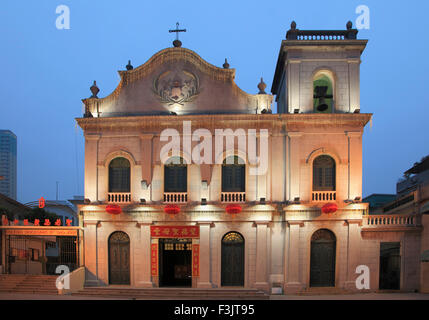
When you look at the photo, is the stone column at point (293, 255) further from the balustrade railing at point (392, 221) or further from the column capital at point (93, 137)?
the column capital at point (93, 137)

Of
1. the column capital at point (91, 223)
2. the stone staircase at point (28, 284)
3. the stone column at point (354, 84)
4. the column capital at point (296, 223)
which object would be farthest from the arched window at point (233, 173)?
the stone staircase at point (28, 284)

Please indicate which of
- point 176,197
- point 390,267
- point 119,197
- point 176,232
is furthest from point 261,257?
point 119,197

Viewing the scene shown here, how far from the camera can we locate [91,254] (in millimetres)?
21328

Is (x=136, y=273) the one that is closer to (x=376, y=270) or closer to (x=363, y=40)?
(x=376, y=270)

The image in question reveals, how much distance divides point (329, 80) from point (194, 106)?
759cm

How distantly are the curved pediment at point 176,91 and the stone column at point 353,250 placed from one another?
7.82 meters

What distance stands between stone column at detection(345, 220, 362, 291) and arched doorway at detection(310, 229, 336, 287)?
0.77 metres

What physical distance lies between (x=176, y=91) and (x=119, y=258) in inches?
372

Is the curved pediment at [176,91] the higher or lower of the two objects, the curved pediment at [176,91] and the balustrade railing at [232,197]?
the higher


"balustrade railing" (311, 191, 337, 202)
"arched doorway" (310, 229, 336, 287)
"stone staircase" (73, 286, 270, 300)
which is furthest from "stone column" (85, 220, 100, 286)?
"balustrade railing" (311, 191, 337, 202)

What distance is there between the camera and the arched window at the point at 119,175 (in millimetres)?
21875

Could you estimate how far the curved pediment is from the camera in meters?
21.9

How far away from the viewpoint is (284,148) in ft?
69.8
